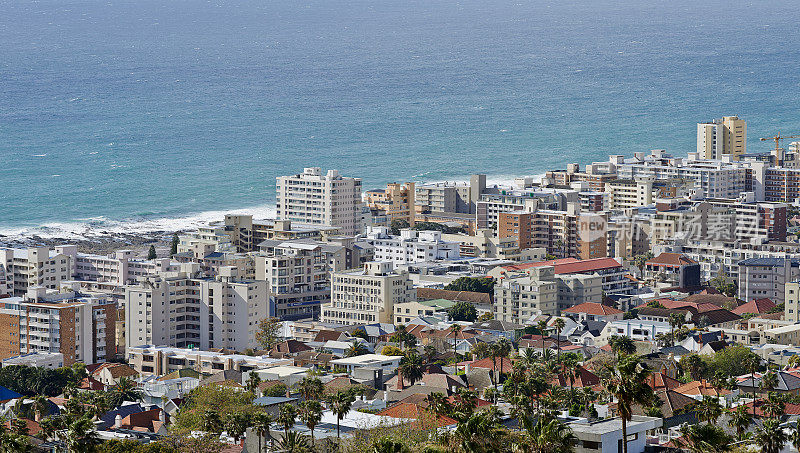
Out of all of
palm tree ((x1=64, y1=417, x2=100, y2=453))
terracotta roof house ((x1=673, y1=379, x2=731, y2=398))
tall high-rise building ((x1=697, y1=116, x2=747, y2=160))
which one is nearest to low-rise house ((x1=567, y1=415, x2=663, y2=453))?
palm tree ((x1=64, y1=417, x2=100, y2=453))

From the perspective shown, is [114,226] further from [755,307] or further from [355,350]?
[355,350]

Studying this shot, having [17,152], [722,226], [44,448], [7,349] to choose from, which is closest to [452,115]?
[17,152]

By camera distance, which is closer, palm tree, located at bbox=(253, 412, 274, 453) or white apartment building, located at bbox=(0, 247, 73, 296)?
palm tree, located at bbox=(253, 412, 274, 453)

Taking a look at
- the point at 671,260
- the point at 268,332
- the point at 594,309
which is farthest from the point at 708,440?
the point at 671,260

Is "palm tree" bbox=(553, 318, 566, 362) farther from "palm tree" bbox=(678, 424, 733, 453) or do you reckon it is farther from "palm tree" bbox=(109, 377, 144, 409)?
"palm tree" bbox=(678, 424, 733, 453)

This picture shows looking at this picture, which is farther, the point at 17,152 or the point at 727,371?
the point at 17,152

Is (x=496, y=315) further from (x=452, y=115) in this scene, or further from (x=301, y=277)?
(x=452, y=115)
